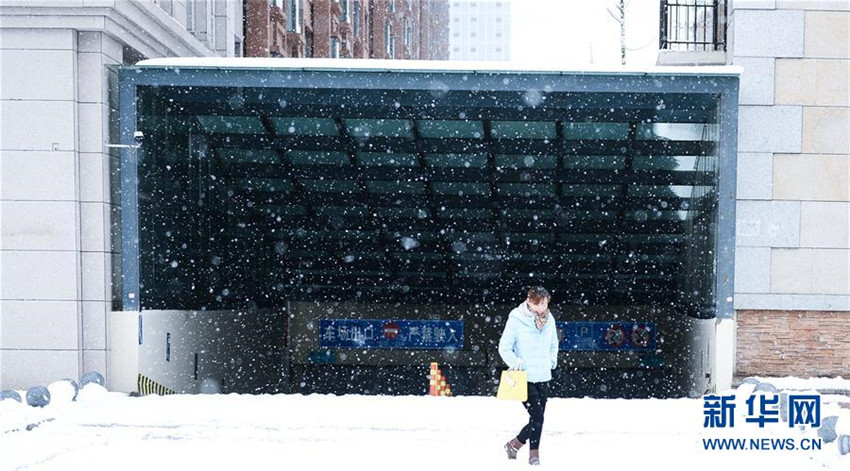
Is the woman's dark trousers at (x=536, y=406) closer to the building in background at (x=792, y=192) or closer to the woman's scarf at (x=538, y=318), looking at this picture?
the woman's scarf at (x=538, y=318)

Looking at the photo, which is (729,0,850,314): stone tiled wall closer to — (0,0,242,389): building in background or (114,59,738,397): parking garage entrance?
(114,59,738,397): parking garage entrance

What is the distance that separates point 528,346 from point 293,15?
25.5 meters

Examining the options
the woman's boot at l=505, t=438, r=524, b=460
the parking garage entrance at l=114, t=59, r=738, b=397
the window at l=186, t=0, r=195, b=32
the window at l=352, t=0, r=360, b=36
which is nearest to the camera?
the woman's boot at l=505, t=438, r=524, b=460

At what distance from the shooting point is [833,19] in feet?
36.8

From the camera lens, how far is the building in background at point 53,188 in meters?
10.9

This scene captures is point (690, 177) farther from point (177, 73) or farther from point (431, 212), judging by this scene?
point (177, 73)

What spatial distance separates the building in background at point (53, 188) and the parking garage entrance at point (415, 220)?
0.48 metres

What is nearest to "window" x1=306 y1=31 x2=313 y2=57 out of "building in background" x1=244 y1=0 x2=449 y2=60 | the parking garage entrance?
"building in background" x1=244 y1=0 x2=449 y2=60

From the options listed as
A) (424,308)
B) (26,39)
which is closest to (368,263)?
(424,308)

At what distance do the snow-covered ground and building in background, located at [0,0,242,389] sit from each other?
3.65 feet

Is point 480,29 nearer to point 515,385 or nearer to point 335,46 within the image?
point 335,46

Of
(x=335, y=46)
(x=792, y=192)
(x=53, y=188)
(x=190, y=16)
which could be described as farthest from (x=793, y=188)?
(x=335, y=46)

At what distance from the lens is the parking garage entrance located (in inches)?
451

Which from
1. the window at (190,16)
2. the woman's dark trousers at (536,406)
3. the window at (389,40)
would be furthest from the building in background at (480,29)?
the woman's dark trousers at (536,406)
